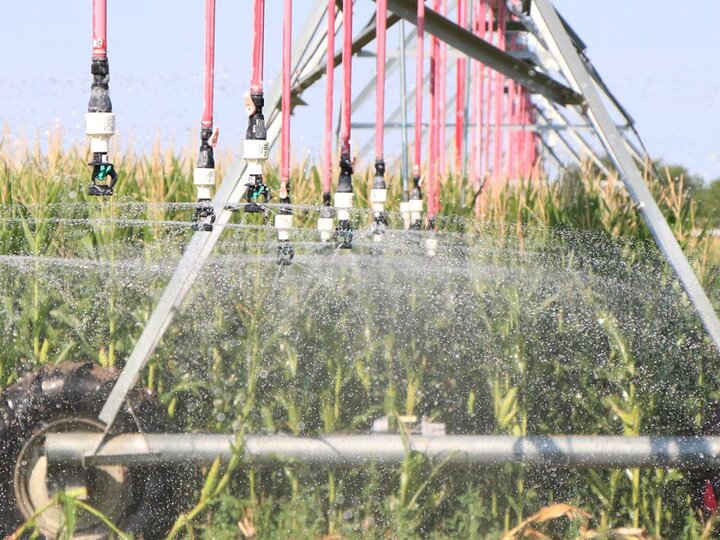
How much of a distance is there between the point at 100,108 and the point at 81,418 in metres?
1.10

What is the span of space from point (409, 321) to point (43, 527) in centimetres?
117

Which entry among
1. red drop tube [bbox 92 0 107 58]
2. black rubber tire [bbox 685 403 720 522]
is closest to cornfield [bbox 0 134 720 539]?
black rubber tire [bbox 685 403 720 522]

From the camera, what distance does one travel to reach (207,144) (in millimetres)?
3080

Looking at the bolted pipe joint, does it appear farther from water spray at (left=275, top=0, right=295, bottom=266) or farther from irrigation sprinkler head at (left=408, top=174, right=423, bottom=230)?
irrigation sprinkler head at (left=408, top=174, right=423, bottom=230)

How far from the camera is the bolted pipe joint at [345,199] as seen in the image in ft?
11.6

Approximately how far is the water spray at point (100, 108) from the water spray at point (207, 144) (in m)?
0.28

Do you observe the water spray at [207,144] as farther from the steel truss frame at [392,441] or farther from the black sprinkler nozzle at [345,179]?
the black sprinkler nozzle at [345,179]

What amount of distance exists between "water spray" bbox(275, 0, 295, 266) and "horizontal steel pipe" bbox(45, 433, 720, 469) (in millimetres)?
490

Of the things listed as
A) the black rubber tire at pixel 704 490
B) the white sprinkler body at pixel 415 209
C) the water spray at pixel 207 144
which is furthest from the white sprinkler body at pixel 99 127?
the black rubber tire at pixel 704 490

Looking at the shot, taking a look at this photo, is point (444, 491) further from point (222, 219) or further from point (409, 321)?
point (222, 219)

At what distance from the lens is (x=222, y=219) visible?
3533 millimetres

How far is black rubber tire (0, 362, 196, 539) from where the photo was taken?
3461mm

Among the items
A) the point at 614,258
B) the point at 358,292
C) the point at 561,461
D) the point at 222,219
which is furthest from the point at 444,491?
the point at 614,258

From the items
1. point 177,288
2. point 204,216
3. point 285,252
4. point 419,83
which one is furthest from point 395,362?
point 419,83
